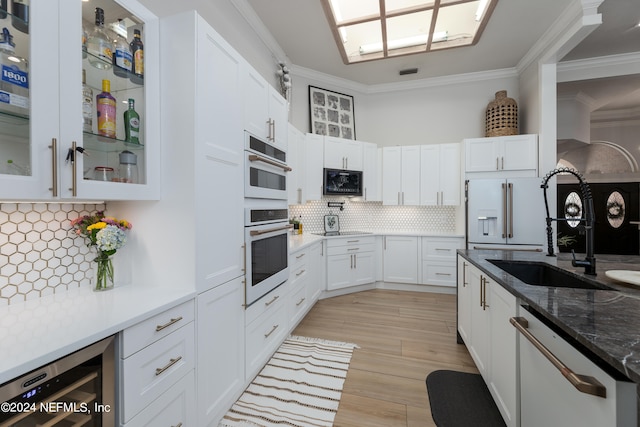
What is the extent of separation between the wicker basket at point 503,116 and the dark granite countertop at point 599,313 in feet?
8.69

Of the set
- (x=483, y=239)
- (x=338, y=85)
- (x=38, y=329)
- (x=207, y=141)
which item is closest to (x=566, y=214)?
(x=483, y=239)

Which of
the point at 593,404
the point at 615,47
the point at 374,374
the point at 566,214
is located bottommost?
the point at 374,374

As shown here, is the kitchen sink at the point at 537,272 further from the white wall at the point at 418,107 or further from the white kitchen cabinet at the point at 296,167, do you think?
the white wall at the point at 418,107

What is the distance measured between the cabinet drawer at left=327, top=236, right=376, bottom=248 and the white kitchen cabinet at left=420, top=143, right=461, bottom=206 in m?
1.00

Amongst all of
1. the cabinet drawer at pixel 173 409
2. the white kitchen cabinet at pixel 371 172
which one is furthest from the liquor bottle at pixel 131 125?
the white kitchen cabinet at pixel 371 172

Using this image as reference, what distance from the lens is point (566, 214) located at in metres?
4.61

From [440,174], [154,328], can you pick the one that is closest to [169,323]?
[154,328]

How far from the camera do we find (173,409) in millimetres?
1271

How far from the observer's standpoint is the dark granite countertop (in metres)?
0.75

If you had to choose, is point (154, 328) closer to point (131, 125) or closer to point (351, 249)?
point (131, 125)

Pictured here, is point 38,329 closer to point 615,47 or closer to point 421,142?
point 421,142

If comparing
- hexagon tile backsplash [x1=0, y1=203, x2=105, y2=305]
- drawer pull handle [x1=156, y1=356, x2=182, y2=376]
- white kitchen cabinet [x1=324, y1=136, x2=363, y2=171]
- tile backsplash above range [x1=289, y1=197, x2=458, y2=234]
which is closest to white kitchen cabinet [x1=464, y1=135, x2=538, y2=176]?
tile backsplash above range [x1=289, y1=197, x2=458, y2=234]

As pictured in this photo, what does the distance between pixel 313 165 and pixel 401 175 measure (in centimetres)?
146

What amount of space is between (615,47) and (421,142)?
252 centimetres
